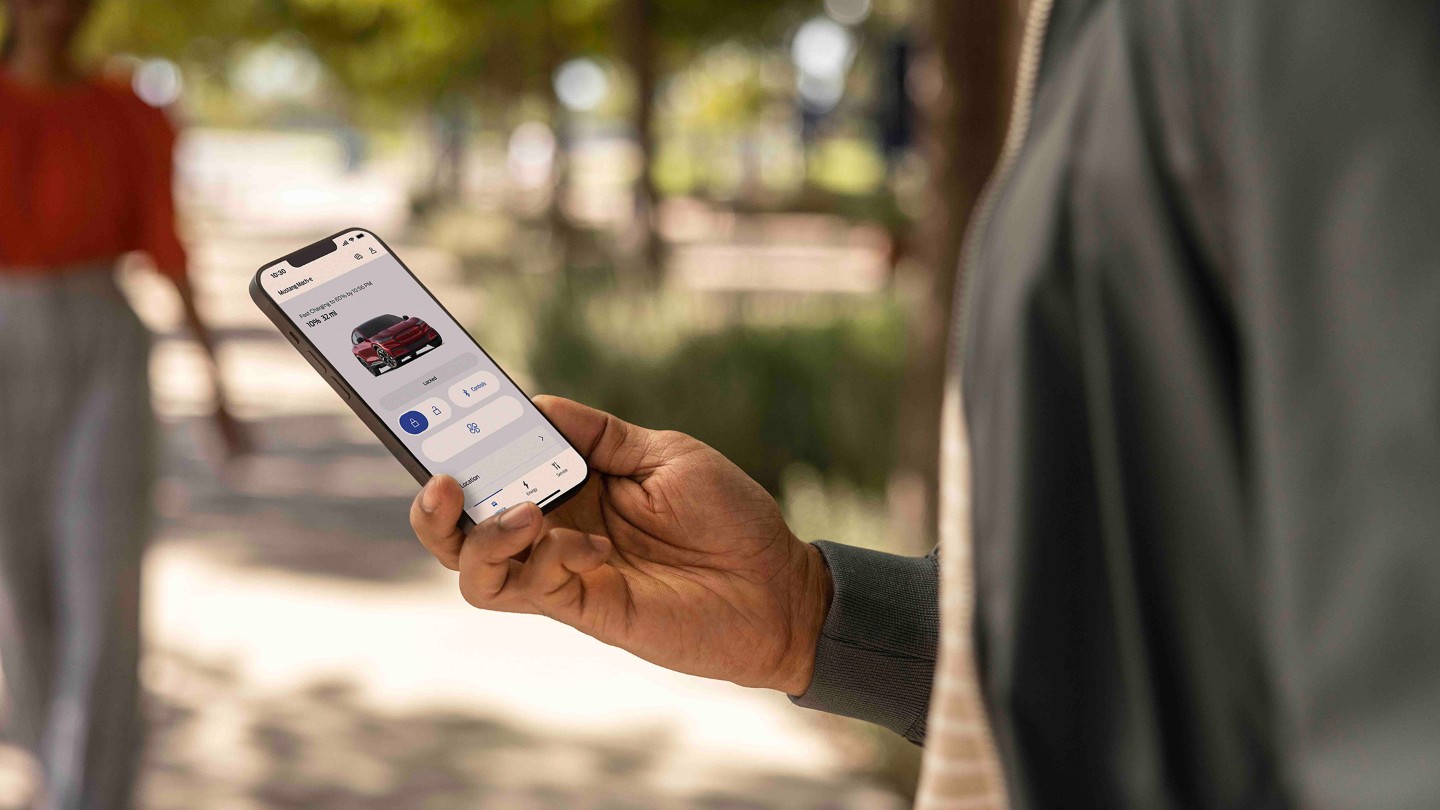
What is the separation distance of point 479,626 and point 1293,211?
5409mm

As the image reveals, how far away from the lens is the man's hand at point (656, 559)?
1.50 metres

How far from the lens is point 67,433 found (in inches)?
139

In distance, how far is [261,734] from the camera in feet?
15.5

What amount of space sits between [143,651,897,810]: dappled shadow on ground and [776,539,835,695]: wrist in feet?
8.67

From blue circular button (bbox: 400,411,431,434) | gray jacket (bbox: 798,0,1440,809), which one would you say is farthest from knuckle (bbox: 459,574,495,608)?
gray jacket (bbox: 798,0,1440,809)

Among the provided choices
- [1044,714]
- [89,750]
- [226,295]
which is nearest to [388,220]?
[226,295]

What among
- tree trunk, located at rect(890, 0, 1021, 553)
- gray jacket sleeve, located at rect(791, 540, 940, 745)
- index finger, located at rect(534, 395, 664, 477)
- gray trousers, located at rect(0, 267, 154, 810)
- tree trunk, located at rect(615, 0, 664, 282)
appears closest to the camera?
gray jacket sleeve, located at rect(791, 540, 940, 745)

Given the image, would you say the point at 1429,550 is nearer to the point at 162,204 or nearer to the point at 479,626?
the point at 162,204

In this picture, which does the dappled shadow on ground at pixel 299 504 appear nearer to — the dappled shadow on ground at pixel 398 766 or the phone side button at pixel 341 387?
the dappled shadow on ground at pixel 398 766

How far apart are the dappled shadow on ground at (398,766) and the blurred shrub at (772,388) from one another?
257cm

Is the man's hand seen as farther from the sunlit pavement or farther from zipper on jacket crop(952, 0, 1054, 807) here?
the sunlit pavement

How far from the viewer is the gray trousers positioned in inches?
137

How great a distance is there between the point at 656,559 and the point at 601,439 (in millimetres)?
203

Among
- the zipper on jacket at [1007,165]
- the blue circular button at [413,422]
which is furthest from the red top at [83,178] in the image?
the zipper on jacket at [1007,165]
